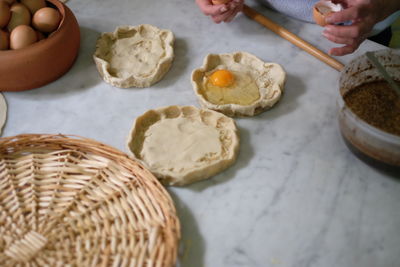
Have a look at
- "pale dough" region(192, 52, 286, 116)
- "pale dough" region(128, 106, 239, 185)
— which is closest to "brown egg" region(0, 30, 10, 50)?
"pale dough" region(128, 106, 239, 185)

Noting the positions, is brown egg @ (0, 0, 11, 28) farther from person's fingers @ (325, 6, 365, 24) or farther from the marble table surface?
person's fingers @ (325, 6, 365, 24)

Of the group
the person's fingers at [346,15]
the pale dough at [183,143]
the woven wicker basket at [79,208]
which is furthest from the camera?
the person's fingers at [346,15]

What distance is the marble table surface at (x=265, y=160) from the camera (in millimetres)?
900

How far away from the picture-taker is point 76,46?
4.34 feet

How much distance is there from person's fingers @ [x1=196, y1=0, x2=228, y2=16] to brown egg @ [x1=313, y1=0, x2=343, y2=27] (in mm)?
325

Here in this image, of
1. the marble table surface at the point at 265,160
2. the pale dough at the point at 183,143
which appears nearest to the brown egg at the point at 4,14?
the marble table surface at the point at 265,160

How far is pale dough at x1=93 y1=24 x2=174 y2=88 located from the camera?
1.26 m

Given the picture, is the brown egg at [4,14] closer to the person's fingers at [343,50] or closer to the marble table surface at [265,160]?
the marble table surface at [265,160]

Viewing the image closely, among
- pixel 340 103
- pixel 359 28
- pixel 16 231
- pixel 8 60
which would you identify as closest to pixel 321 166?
pixel 340 103

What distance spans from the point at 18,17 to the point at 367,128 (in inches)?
41.9

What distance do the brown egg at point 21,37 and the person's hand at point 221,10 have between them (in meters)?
0.60

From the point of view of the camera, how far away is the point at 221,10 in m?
1.39

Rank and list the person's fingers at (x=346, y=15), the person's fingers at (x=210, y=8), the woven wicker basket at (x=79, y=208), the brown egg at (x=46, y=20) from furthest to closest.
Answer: the person's fingers at (x=210, y=8) < the brown egg at (x=46, y=20) < the person's fingers at (x=346, y=15) < the woven wicker basket at (x=79, y=208)

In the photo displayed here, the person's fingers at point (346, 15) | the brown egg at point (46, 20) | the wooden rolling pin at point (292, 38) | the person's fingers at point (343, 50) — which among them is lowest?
the wooden rolling pin at point (292, 38)
